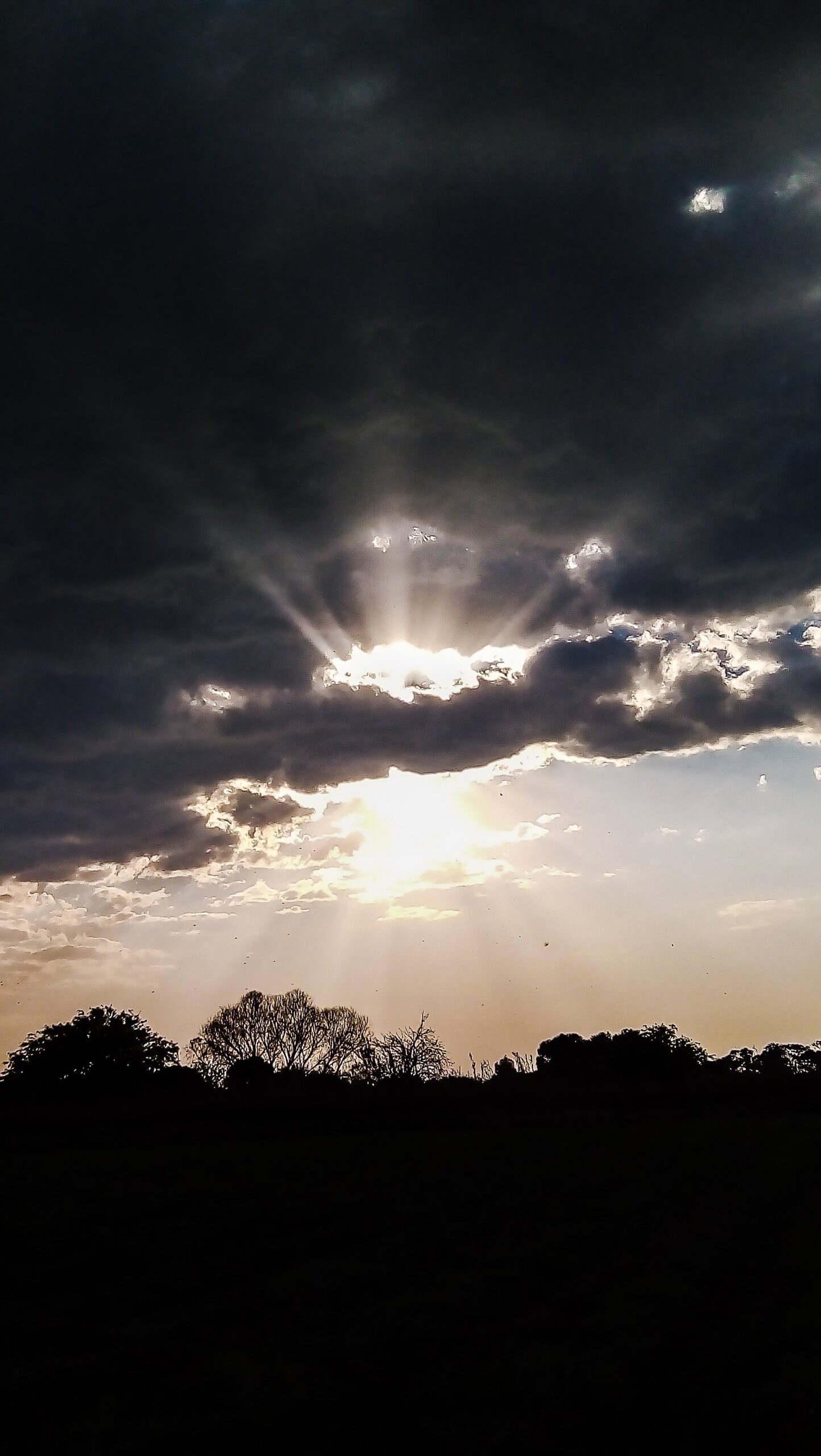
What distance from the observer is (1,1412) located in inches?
394

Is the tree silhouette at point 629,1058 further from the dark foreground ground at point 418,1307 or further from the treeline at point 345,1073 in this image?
the dark foreground ground at point 418,1307

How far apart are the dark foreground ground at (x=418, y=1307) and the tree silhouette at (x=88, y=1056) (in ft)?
245

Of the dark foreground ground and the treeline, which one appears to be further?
the treeline

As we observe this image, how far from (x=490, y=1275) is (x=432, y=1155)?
46.3 ft

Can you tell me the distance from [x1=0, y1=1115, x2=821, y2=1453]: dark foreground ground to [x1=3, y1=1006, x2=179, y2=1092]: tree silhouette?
74.6 metres

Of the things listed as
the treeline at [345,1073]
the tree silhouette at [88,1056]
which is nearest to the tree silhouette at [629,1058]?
the treeline at [345,1073]

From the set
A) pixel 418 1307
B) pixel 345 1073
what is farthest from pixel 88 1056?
pixel 418 1307

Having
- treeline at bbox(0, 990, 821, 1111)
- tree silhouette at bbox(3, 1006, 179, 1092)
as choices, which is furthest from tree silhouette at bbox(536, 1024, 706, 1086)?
tree silhouette at bbox(3, 1006, 179, 1092)

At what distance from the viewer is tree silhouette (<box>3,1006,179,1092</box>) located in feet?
302

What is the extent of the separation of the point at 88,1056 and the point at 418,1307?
92.1 metres

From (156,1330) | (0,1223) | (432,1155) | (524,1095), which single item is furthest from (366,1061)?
(156,1330)

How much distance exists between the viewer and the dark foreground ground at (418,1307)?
928 cm

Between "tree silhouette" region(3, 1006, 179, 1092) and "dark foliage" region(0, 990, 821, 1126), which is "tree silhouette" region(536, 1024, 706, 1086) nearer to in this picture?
"dark foliage" region(0, 990, 821, 1126)

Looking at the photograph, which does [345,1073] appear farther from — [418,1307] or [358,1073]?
[418,1307]
